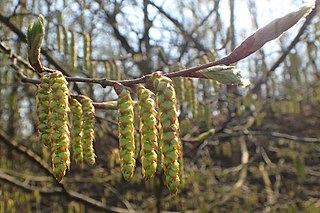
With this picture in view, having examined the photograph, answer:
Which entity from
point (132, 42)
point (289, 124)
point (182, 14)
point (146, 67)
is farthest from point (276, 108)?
point (289, 124)

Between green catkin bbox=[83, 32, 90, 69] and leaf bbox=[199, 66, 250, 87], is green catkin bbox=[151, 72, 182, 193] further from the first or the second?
green catkin bbox=[83, 32, 90, 69]

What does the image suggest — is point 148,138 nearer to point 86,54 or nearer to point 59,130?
point 59,130

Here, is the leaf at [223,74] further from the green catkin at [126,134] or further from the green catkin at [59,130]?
the green catkin at [59,130]

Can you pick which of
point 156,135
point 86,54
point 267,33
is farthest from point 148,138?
point 86,54

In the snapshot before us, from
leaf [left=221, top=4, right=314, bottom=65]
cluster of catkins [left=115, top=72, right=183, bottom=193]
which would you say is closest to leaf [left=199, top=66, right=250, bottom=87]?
leaf [left=221, top=4, right=314, bottom=65]

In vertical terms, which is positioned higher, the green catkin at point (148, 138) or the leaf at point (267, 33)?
the leaf at point (267, 33)

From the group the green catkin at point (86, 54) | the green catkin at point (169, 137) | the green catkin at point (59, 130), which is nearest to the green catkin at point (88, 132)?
the green catkin at point (59, 130)

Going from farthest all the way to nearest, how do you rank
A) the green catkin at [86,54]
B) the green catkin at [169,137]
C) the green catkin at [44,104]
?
the green catkin at [86,54]
the green catkin at [44,104]
the green catkin at [169,137]
